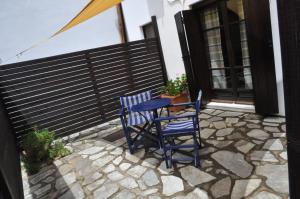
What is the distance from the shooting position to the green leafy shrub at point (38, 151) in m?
4.36

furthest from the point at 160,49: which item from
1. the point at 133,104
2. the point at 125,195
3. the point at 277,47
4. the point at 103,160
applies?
the point at 125,195

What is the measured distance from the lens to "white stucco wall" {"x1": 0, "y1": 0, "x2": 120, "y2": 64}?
703 centimetres

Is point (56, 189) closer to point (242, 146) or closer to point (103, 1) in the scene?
point (242, 146)

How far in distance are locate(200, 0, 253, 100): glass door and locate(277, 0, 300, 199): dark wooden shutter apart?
3.90 metres

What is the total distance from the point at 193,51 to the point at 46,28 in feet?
16.9

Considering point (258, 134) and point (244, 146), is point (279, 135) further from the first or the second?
point (244, 146)

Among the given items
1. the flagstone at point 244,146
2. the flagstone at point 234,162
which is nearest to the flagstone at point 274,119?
the flagstone at point 244,146

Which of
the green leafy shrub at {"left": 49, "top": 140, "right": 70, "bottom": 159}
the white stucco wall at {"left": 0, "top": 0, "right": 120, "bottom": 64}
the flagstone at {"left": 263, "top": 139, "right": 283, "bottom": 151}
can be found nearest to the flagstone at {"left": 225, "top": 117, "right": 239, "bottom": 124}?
the flagstone at {"left": 263, "top": 139, "right": 283, "bottom": 151}

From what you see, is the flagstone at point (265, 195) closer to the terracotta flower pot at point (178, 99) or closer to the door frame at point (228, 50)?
the door frame at point (228, 50)

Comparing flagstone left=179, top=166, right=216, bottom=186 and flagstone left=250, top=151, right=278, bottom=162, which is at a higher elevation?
flagstone left=250, top=151, right=278, bottom=162

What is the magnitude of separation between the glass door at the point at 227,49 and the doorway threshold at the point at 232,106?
21cm

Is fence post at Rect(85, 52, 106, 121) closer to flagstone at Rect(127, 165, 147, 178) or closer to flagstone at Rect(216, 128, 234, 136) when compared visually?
flagstone at Rect(127, 165, 147, 178)

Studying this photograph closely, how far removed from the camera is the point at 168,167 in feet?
11.0

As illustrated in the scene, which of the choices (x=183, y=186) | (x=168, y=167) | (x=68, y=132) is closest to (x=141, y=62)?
(x=68, y=132)
